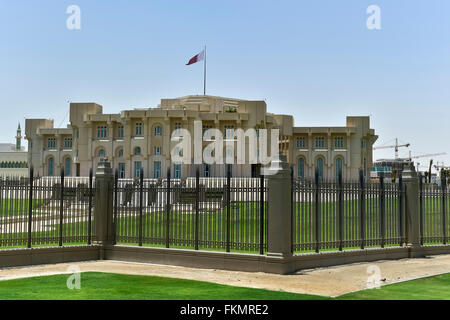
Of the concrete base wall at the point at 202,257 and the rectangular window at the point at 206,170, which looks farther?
the rectangular window at the point at 206,170

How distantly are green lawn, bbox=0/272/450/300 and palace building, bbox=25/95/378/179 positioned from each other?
48.0 meters

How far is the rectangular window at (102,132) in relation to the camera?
64438 millimetres

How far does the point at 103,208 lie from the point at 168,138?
1790 inches

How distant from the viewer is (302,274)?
11.5 metres

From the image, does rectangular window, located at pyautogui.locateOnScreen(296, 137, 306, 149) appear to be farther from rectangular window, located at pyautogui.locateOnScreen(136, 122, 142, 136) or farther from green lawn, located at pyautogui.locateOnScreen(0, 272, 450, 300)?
green lawn, located at pyautogui.locateOnScreen(0, 272, 450, 300)

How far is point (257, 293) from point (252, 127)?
52150 mm

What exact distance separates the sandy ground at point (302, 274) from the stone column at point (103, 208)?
771 mm

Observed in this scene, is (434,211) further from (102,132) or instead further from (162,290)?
(102,132)

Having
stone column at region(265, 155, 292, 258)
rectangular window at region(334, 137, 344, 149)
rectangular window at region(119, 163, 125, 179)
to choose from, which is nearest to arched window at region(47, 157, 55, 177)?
rectangular window at region(119, 163, 125, 179)

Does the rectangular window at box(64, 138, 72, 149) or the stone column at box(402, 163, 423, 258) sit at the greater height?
the rectangular window at box(64, 138, 72, 149)

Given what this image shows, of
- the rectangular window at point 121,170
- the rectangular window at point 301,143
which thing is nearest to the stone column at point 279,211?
the rectangular window at point 121,170

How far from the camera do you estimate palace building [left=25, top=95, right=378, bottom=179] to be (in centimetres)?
5969

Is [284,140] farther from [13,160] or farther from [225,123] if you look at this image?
[13,160]

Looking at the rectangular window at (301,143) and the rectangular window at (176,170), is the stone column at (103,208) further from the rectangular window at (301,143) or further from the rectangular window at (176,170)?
the rectangular window at (301,143)
